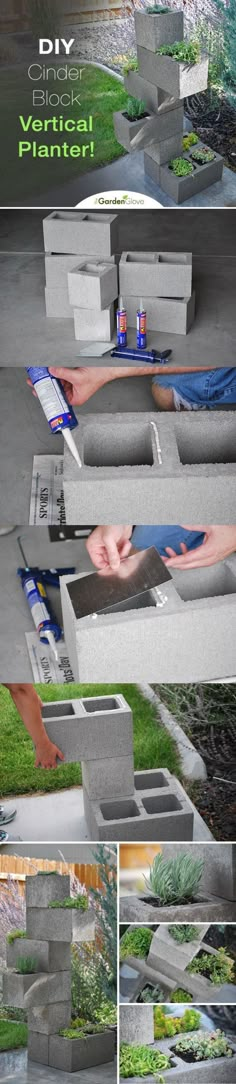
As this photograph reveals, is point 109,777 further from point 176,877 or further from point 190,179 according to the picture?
point 190,179

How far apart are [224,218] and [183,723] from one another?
4252 millimetres

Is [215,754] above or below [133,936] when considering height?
above

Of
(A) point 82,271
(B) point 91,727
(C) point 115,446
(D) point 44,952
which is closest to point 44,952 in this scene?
(D) point 44,952

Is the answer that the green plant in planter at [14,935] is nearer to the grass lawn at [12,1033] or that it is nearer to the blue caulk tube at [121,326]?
the grass lawn at [12,1033]

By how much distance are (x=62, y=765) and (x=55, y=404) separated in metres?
1.21

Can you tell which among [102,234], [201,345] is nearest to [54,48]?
[102,234]

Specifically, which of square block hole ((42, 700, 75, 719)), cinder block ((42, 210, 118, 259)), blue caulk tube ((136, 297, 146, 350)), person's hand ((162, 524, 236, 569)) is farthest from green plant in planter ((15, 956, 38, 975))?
cinder block ((42, 210, 118, 259))

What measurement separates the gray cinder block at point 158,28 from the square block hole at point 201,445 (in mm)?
3381

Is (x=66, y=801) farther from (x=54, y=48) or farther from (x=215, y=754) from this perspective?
(x=54, y=48)

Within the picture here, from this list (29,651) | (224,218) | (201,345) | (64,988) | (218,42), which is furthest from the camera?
(224,218)

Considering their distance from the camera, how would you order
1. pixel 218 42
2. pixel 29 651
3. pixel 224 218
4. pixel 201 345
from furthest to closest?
pixel 224 218 → pixel 218 42 → pixel 201 345 → pixel 29 651

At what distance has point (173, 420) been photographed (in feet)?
13.6

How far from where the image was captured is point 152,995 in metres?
3.92

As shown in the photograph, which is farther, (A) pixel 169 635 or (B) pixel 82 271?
(B) pixel 82 271
